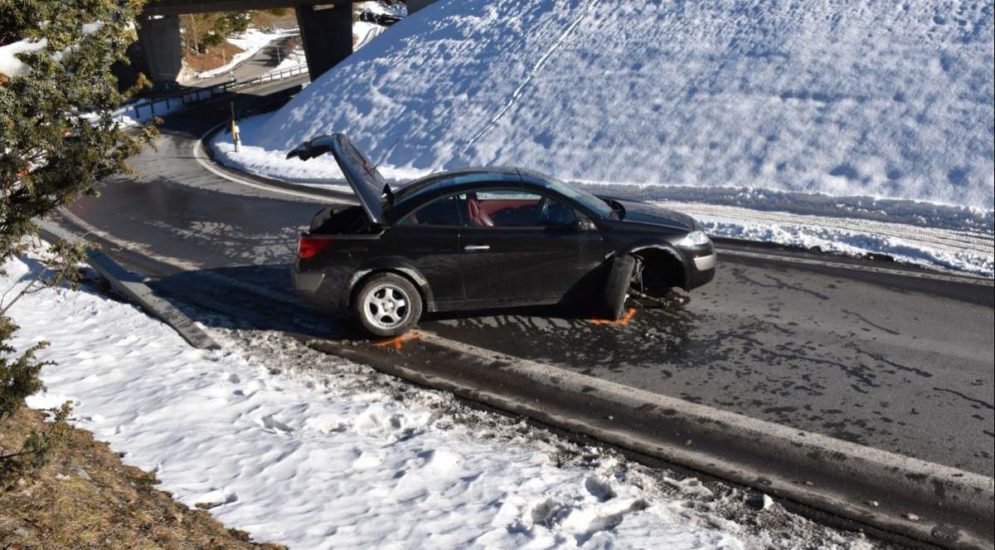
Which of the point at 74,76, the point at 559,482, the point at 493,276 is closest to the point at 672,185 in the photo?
the point at 493,276

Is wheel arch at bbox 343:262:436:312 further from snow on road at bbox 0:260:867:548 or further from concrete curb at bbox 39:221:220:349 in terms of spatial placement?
concrete curb at bbox 39:221:220:349

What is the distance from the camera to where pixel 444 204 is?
27.6 feet

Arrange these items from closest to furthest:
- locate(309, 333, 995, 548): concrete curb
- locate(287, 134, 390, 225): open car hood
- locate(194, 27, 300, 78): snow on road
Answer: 1. locate(309, 333, 995, 548): concrete curb
2. locate(287, 134, 390, 225): open car hood
3. locate(194, 27, 300, 78): snow on road

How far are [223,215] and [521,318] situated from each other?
7889 millimetres

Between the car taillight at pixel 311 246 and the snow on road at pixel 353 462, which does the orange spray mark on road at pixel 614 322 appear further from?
the car taillight at pixel 311 246

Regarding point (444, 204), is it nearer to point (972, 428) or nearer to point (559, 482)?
point (559, 482)

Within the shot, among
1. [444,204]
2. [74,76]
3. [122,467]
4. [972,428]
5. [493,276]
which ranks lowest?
[972,428]

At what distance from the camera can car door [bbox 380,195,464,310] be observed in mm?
8258

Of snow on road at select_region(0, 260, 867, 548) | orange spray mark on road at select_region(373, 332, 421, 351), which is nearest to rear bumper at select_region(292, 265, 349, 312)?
orange spray mark on road at select_region(373, 332, 421, 351)

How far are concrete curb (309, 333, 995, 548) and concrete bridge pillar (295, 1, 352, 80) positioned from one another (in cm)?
3672

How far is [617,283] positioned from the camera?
828 cm

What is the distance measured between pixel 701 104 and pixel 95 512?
17598 mm

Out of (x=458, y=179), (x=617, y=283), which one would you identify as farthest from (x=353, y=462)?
(x=458, y=179)

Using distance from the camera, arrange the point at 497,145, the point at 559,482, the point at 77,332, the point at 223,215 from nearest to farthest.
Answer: the point at 559,482, the point at 77,332, the point at 223,215, the point at 497,145
